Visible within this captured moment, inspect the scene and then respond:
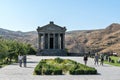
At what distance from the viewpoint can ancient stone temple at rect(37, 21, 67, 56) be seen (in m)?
116

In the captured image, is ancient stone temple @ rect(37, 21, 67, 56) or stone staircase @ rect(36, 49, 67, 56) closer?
stone staircase @ rect(36, 49, 67, 56)

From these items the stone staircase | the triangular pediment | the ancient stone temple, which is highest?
the triangular pediment

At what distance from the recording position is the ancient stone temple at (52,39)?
116 m

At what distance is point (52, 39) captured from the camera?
122 m

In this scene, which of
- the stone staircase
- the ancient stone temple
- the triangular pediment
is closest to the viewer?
the stone staircase

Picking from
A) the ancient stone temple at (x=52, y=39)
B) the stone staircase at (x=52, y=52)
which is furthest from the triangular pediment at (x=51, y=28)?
the stone staircase at (x=52, y=52)

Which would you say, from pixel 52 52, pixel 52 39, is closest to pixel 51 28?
pixel 52 39

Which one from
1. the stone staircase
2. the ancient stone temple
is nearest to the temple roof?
the ancient stone temple

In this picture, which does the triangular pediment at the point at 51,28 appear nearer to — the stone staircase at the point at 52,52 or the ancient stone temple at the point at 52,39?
the ancient stone temple at the point at 52,39

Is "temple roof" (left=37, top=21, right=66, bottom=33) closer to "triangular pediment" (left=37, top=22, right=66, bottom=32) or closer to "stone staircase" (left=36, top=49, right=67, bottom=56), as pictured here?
"triangular pediment" (left=37, top=22, right=66, bottom=32)

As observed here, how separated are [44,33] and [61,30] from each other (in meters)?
5.84

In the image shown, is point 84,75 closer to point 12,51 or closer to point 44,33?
point 12,51

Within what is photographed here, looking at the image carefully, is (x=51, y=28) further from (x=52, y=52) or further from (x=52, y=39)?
(x=52, y=52)

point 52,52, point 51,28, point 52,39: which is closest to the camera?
point 52,52
